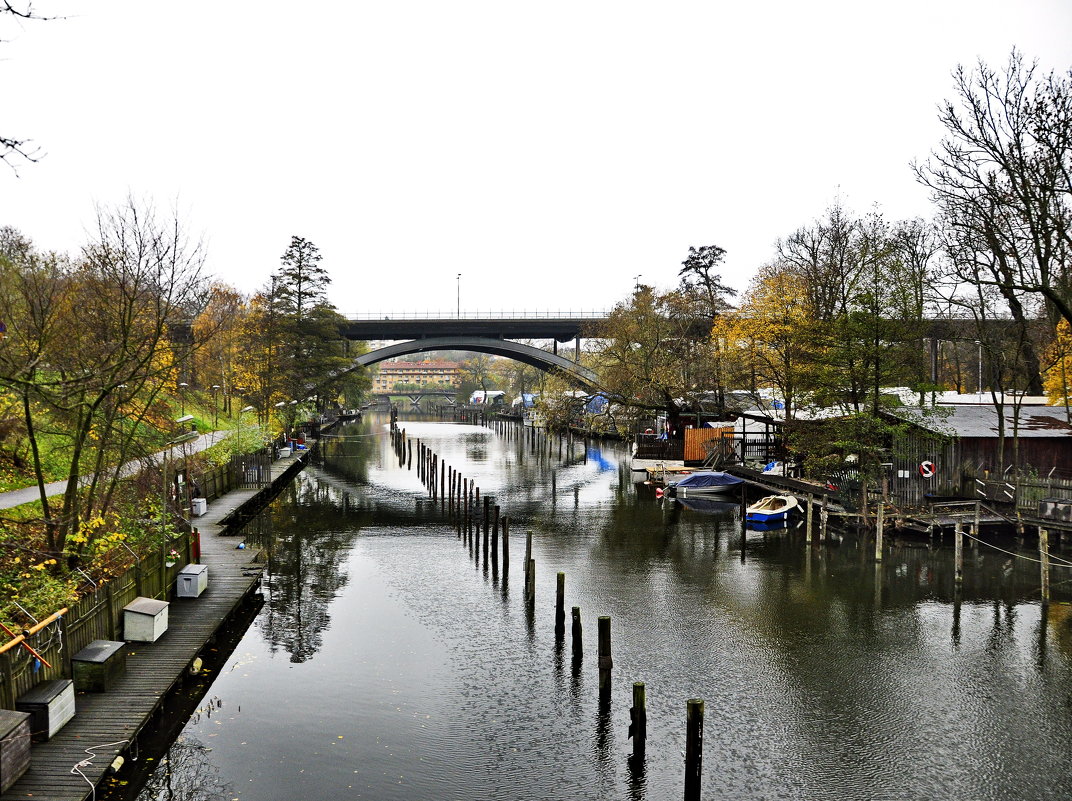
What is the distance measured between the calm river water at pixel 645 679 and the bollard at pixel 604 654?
17.9 inches

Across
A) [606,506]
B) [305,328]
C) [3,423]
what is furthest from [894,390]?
[305,328]

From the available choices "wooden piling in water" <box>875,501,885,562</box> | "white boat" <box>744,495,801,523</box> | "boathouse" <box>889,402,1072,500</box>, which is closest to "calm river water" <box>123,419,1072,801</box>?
"wooden piling in water" <box>875,501,885,562</box>

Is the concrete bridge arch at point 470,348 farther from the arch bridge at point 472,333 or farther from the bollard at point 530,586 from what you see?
the bollard at point 530,586

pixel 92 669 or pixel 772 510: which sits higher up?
pixel 92 669

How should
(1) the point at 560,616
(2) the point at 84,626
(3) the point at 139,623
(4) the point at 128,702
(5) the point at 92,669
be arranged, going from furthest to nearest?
(1) the point at 560,616, (3) the point at 139,623, (2) the point at 84,626, (5) the point at 92,669, (4) the point at 128,702

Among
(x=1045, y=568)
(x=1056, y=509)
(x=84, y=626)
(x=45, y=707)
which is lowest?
(x=1045, y=568)

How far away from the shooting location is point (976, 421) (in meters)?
31.9

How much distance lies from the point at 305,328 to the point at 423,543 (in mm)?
37910

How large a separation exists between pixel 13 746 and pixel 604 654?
30.5 ft

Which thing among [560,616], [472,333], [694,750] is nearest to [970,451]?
[560,616]

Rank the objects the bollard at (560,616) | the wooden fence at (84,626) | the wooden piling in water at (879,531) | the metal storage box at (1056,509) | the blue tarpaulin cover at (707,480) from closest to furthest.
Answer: the wooden fence at (84,626) < the bollard at (560,616) < the metal storage box at (1056,509) < the wooden piling in water at (879,531) < the blue tarpaulin cover at (707,480)

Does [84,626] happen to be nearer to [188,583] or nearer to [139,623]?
[139,623]

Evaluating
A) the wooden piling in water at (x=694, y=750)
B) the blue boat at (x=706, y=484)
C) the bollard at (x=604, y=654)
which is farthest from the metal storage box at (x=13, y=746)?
the blue boat at (x=706, y=484)

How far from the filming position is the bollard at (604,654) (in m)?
14.7
